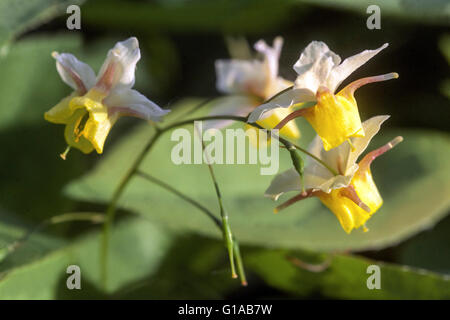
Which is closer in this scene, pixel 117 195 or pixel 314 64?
pixel 314 64

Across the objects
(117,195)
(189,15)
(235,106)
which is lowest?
(117,195)

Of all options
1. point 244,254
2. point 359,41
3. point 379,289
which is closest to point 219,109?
point 244,254

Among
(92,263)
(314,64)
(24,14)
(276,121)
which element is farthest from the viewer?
(92,263)

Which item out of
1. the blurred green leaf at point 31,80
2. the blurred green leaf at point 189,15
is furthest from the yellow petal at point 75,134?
the blurred green leaf at point 189,15

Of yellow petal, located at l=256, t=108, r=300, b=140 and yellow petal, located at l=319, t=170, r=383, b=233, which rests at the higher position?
yellow petal, located at l=256, t=108, r=300, b=140

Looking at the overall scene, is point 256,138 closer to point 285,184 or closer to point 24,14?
point 285,184

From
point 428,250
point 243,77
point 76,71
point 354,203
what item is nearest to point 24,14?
point 76,71

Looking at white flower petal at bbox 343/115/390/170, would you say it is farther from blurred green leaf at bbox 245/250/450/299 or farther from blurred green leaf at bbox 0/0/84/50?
blurred green leaf at bbox 0/0/84/50

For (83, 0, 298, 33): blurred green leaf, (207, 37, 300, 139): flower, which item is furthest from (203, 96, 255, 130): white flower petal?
(83, 0, 298, 33): blurred green leaf
